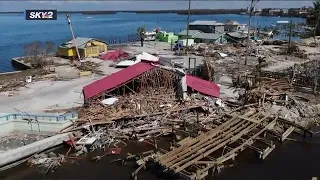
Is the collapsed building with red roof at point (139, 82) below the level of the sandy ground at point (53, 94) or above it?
above

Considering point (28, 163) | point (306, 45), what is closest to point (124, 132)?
point (28, 163)

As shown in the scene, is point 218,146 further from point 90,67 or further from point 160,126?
point 90,67

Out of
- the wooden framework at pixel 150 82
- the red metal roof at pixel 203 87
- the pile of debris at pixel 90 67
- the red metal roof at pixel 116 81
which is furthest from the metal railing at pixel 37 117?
the pile of debris at pixel 90 67

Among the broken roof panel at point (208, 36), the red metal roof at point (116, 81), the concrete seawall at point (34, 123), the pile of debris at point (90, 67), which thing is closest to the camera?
the concrete seawall at point (34, 123)

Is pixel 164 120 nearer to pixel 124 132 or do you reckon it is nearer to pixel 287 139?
pixel 124 132

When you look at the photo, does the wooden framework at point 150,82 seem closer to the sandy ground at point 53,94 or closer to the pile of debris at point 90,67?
the sandy ground at point 53,94

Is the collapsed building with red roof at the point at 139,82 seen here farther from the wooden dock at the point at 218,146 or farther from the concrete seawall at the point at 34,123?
the wooden dock at the point at 218,146

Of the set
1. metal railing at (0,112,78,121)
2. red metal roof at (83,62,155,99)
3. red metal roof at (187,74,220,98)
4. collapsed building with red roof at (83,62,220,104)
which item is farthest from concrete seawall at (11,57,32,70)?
red metal roof at (187,74,220,98)

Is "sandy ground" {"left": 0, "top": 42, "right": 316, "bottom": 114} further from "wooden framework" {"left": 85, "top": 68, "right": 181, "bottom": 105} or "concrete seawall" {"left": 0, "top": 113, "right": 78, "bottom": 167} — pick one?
"wooden framework" {"left": 85, "top": 68, "right": 181, "bottom": 105}

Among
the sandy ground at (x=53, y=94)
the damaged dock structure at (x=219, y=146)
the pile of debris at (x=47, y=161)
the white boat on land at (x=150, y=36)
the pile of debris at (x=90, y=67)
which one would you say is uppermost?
the white boat on land at (x=150, y=36)

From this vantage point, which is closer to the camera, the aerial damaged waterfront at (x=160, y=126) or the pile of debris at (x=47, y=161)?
the aerial damaged waterfront at (x=160, y=126)

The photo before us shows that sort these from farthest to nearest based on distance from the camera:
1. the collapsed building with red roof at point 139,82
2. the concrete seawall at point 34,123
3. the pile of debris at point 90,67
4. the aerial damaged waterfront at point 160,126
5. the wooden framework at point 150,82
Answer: the pile of debris at point 90,67 < the wooden framework at point 150,82 < the collapsed building with red roof at point 139,82 < the concrete seawall at point 34,123 < the aerial damaged waterfront at point 160,126
